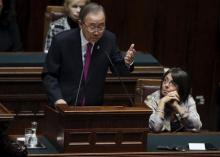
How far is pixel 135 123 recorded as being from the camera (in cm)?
483

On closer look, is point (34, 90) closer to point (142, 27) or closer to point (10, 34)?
point (10, 34)

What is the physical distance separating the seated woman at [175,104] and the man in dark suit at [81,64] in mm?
384

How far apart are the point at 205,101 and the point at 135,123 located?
344 cm

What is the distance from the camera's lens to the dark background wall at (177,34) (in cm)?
788

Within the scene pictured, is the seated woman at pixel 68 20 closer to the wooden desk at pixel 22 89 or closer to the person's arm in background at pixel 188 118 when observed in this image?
the wooden desk at pixel 22 89

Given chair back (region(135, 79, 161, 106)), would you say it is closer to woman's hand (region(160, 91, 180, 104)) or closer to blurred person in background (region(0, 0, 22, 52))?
woman's hand (region(160, 91, 180, 104))

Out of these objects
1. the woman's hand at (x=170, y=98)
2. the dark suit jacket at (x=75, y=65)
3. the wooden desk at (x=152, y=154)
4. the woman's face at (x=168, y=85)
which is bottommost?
the wooden desk at (x=152, y=154)

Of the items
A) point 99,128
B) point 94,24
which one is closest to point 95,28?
point 94,24

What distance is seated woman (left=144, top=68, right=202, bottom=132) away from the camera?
558 centimetres

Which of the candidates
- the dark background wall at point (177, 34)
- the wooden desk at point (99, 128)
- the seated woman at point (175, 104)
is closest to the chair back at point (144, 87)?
the seated woman at point (175, 104)

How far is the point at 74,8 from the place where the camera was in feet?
20.9

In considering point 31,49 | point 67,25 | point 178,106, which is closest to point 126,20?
point 31,49

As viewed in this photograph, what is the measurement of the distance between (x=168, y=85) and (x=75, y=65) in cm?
69

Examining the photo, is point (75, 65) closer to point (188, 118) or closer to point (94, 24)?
point (94, 24)
